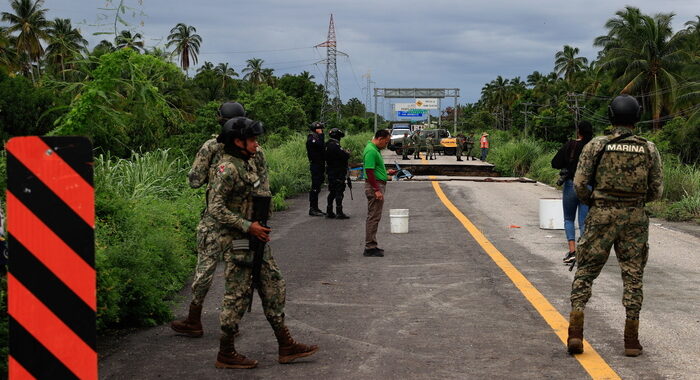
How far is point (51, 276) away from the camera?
10.6ft

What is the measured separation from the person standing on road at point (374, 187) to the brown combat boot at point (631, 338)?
18.6 ft

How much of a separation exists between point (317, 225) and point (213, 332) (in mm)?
8699

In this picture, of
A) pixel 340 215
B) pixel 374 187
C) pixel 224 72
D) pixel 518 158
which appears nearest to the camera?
pixel 374 187

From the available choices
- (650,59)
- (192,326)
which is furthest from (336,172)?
(650,59)

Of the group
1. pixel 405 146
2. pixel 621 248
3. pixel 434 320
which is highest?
pixel 621 248

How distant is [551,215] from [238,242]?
9.70 m

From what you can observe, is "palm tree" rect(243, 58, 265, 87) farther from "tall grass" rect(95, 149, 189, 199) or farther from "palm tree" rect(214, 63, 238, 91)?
"tall grass" rect(95, 149, 189, 199)

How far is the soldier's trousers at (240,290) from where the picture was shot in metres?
5.76

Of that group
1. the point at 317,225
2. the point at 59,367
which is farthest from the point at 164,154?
the point at 59,367

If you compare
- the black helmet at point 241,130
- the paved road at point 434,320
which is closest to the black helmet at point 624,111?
the paved road at point 434,320

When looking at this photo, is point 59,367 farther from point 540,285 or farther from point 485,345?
point 540,285

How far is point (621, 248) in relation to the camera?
6.17 metres

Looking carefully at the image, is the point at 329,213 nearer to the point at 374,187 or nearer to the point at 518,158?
the point at 374,187

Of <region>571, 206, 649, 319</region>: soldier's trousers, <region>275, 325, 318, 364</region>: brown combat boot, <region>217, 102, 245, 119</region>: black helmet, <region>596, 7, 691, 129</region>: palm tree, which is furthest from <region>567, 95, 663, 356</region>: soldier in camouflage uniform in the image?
<region>596, 7, 691, 129</region>: palm tree
